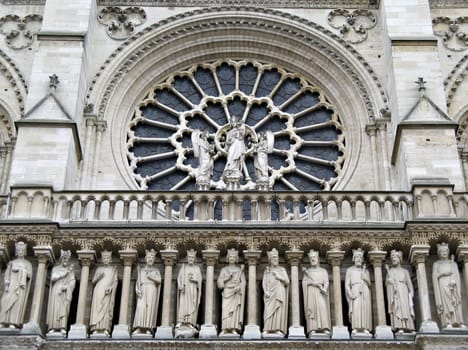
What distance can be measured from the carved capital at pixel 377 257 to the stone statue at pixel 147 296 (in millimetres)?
2887

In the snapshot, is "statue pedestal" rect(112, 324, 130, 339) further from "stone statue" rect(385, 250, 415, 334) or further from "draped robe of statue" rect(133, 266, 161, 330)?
"stone statue" rect(385, 250, 415, 334)

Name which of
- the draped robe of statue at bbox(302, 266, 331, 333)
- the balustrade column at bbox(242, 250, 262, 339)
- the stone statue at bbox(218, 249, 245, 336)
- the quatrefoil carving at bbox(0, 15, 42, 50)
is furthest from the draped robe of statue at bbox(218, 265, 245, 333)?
the quatrefoil carving at bbox(0, 15, 42, 50)

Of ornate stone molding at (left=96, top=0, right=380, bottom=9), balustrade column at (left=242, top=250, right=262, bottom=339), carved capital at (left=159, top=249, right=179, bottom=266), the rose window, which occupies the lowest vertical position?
balustrade column at (left=242, top=250, right=262, bottom=339)

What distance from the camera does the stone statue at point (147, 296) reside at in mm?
12922

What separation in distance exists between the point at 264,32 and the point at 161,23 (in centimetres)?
181

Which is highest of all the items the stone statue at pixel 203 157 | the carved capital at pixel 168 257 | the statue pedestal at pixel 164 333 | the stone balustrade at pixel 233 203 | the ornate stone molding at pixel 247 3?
the ornate stone molding at pixel 247 3

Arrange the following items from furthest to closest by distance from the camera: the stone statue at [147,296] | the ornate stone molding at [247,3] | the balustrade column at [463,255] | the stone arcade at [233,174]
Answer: the ornate stone molding at [247,3]
the balustrade column at [463,255]
the stone arcade at [233,174]
the stone statue at [147,296]

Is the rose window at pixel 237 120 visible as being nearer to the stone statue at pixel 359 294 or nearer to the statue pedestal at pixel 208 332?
the stone statue at pixel 359 294

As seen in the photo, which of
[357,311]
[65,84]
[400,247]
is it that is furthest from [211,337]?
[65,84]

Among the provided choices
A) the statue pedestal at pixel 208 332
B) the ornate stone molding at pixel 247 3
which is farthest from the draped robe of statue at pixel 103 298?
the ornate stone molding at pixel 247 3

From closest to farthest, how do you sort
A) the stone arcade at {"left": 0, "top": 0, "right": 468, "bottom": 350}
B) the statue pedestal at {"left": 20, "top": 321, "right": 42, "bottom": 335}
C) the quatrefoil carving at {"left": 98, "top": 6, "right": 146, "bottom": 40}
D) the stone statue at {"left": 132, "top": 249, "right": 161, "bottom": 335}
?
the statue pedestal at {"left": 20, "top": 321, "right": 42, "bottom": 335}
the stone statue at {"left": 132, "top": 249, "right": 161, "bottom": 335}
the stone arcade at {"left": 0, "top": 0, "right": 468, "bottom": 350}
the quatrefoil carving at {"left": 98, "top": 6, "right": 146, "bottom": 40}

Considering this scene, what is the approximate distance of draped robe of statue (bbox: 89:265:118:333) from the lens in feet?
42.5

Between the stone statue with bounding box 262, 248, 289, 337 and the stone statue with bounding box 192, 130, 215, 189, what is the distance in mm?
1760

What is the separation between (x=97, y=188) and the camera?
15.8 metres
